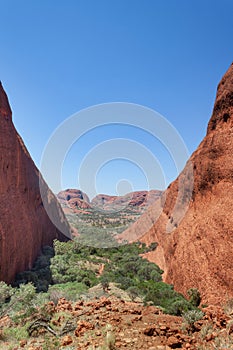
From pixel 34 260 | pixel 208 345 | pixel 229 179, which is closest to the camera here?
pixel 208 345

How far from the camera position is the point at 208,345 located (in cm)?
439

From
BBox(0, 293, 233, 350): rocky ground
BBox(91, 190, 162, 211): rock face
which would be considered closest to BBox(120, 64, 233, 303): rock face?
BBox(0, 293, 233, 350): rocky ground

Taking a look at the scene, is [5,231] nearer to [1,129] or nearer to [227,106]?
[1,129]

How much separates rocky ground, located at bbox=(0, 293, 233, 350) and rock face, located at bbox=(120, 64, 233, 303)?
249 cm

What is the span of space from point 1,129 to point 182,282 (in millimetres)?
14780

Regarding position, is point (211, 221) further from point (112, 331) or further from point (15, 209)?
point (15, 209)

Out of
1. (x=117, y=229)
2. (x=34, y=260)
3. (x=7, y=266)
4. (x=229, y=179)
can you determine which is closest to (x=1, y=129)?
(x=7, y=266)

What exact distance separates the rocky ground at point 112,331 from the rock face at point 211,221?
8.17ft

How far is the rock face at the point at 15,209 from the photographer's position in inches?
469

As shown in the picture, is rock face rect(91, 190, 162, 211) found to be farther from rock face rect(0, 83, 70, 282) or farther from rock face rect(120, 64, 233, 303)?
rock face rect(120, 64, 233, 303)

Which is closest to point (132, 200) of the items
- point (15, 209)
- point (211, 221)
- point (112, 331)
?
point (15, 209)

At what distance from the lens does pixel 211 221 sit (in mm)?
11352

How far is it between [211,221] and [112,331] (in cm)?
816

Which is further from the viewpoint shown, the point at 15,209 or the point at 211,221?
the point at 15,209
